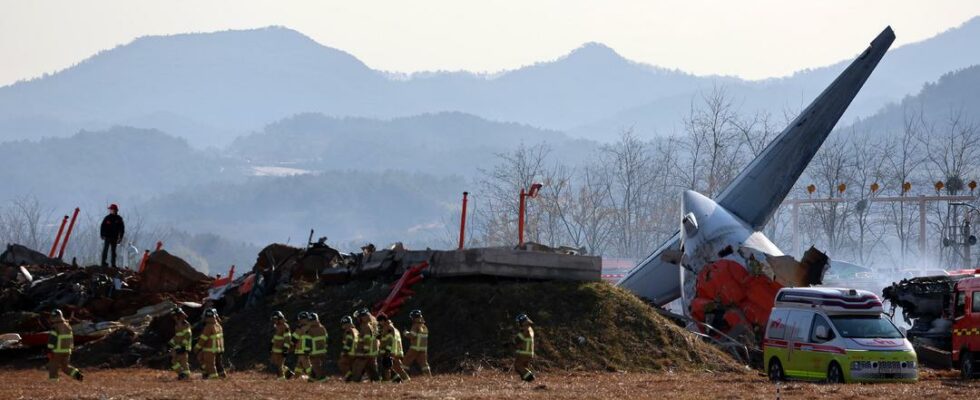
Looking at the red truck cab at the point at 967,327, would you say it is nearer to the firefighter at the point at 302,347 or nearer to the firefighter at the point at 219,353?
the firefighter at the point at 302,347

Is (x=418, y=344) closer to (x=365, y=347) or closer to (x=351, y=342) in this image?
(x=365, y=347)

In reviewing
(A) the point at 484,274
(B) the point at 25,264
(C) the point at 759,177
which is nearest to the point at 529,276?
(A) the point at 484,274

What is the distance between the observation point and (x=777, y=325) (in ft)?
104

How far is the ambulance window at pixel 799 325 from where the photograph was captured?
3061 centimetres

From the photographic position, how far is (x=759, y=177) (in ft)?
162

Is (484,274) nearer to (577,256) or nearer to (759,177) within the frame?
(577,256)

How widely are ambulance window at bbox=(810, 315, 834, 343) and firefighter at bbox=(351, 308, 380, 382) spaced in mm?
9409

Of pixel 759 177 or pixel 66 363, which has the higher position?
pixel 759 177

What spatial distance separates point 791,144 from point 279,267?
1907 cm

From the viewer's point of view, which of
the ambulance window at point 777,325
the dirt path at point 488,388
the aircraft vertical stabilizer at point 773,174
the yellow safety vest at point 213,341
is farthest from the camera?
the aircraft vertical stabilizer at point 773,174

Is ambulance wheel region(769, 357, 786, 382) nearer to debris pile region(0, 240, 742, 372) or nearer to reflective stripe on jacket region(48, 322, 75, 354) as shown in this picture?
debris pile region(0, 240, 742, 372)

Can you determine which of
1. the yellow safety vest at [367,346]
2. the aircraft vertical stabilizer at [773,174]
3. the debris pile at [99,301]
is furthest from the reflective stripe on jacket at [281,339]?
the aircraft vertical stabilizer at [773,174]

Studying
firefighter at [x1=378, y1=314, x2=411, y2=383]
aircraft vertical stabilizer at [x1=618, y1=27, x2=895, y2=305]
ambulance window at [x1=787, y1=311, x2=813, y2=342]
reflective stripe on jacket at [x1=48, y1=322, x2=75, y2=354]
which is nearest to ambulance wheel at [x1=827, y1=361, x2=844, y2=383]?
ambulance window at [x1=787, y1=311, x2=813, y2=342]

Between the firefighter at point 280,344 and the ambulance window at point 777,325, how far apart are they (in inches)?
430
